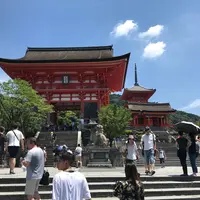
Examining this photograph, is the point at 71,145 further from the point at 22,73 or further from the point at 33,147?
the point at 33,147

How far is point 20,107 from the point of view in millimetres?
19031

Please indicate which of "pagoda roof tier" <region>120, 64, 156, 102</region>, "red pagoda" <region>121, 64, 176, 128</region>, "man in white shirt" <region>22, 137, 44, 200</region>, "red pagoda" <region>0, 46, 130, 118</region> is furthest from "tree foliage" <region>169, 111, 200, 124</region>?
"man in white shirt" <region>22, 137, 44, 200</region>

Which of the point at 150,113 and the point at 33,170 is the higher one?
the point at 150,113

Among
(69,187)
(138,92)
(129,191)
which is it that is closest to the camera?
(69,187)

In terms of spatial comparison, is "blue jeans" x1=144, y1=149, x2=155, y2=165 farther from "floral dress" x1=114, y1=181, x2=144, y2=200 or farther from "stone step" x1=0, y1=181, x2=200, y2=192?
"floral dress" x1=114, y1=181, x2=144, y2=200

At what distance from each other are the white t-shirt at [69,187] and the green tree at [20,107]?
1602 centimetres

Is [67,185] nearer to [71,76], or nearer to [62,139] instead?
[62,139]

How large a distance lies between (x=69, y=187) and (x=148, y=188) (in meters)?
4.72

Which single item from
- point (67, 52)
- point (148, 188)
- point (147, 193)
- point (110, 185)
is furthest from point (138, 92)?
point (147, 193)

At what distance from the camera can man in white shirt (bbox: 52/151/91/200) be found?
2.96 metres

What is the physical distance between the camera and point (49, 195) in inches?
252

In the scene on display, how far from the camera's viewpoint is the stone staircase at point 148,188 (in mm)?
6480

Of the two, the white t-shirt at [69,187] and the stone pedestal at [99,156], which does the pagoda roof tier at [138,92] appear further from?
the white t-shirt at [69,187]

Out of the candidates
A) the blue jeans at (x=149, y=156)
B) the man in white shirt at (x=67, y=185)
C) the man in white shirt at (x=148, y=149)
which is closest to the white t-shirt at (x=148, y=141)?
the man in white shirt at (x=148, y=149)
